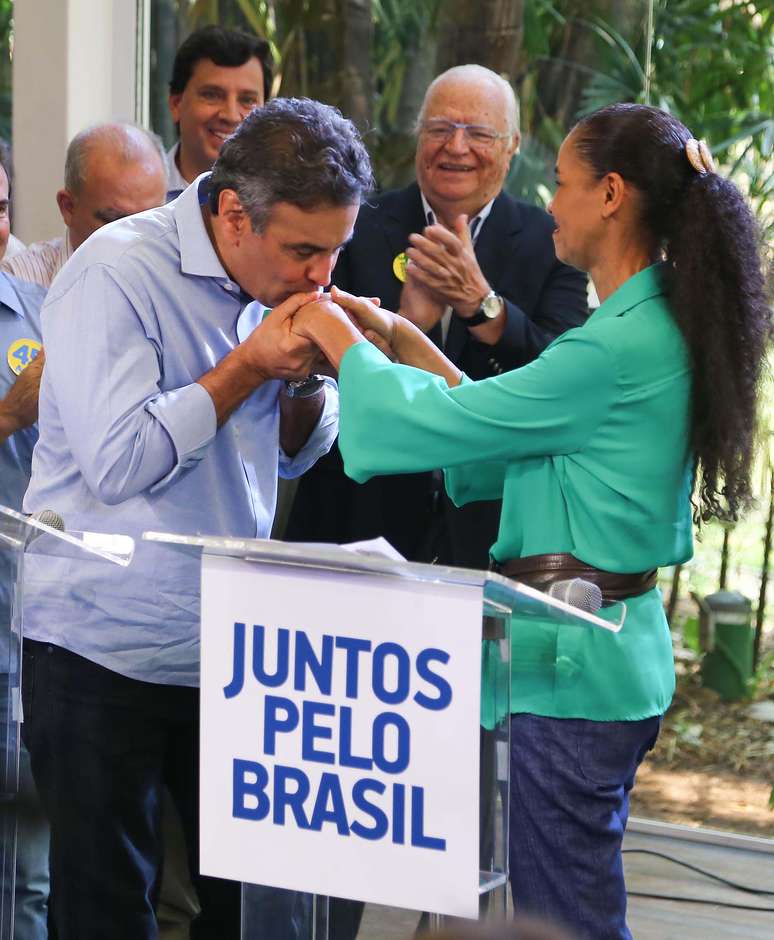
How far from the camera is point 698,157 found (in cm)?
188

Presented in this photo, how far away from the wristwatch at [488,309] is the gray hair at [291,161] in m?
0.95

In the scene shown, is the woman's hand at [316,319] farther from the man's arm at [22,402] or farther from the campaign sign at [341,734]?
the man's arm at [22,402]

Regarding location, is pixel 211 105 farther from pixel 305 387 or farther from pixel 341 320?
pixel 341 320

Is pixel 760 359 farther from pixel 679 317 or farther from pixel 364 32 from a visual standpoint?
pixel 364 32

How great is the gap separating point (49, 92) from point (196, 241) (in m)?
2.44

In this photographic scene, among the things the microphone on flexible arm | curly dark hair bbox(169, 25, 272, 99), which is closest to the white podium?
the microphone on flexible arm

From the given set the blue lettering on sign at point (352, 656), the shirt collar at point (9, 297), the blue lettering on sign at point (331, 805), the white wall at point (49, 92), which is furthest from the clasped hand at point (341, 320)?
the white wall at point (49, 92)

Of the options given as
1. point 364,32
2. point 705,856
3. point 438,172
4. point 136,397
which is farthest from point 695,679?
point 136,397

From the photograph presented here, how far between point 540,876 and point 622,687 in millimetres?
269

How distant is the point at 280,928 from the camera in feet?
5.30

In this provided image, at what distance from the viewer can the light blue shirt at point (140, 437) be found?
184cm

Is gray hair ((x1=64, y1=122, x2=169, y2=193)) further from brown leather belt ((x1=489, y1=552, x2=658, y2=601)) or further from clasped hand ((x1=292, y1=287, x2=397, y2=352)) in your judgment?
brown leather belt ((x1=489, y1=552, x2=658, y2=601))

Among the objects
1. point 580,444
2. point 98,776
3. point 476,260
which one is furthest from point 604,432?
point 476,260

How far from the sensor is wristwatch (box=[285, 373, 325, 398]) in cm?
209
